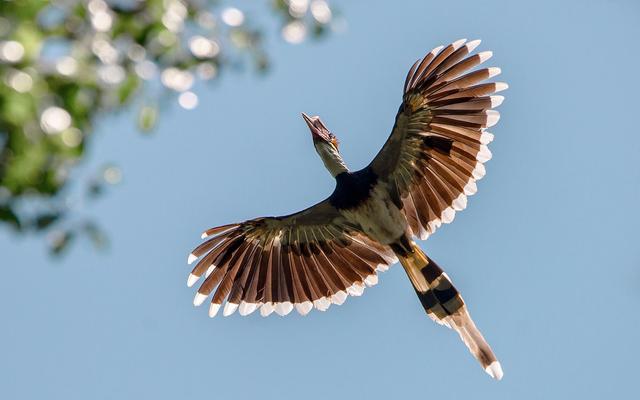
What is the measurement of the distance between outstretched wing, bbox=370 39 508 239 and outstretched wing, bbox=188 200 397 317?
0.63 meters

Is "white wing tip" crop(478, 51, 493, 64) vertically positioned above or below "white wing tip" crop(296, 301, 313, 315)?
above

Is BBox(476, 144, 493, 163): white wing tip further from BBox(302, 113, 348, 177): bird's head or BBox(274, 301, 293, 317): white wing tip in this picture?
BBox(274, 301, 293, 317): white wing tip

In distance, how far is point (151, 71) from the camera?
229 centimetres

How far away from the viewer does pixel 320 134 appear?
7.68 meters

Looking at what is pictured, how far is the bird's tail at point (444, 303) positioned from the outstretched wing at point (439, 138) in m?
0.27

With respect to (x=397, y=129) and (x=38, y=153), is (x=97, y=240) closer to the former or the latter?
(x=38, y=153)

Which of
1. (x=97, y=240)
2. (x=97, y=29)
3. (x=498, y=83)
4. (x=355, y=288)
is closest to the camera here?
(x=97, y=29)

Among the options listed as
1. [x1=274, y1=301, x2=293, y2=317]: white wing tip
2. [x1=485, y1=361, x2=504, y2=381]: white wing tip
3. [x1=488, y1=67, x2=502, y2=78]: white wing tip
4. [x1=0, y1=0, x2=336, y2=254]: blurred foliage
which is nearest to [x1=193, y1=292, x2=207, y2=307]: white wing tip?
[x1=274, y1=301, x2=293, y2=317]: white wing tip

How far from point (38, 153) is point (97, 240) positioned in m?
0.36

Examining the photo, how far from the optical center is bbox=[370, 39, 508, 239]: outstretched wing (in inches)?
275

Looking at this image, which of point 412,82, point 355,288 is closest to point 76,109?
point 412,82

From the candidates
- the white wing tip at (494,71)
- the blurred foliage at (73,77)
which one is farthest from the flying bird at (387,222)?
the blurred foliage at (73,77)

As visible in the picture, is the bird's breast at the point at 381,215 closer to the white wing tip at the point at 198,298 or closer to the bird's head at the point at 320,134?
the bird's head at the point at 320,134

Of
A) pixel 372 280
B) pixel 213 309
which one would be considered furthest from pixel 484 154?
pixel 213 309
